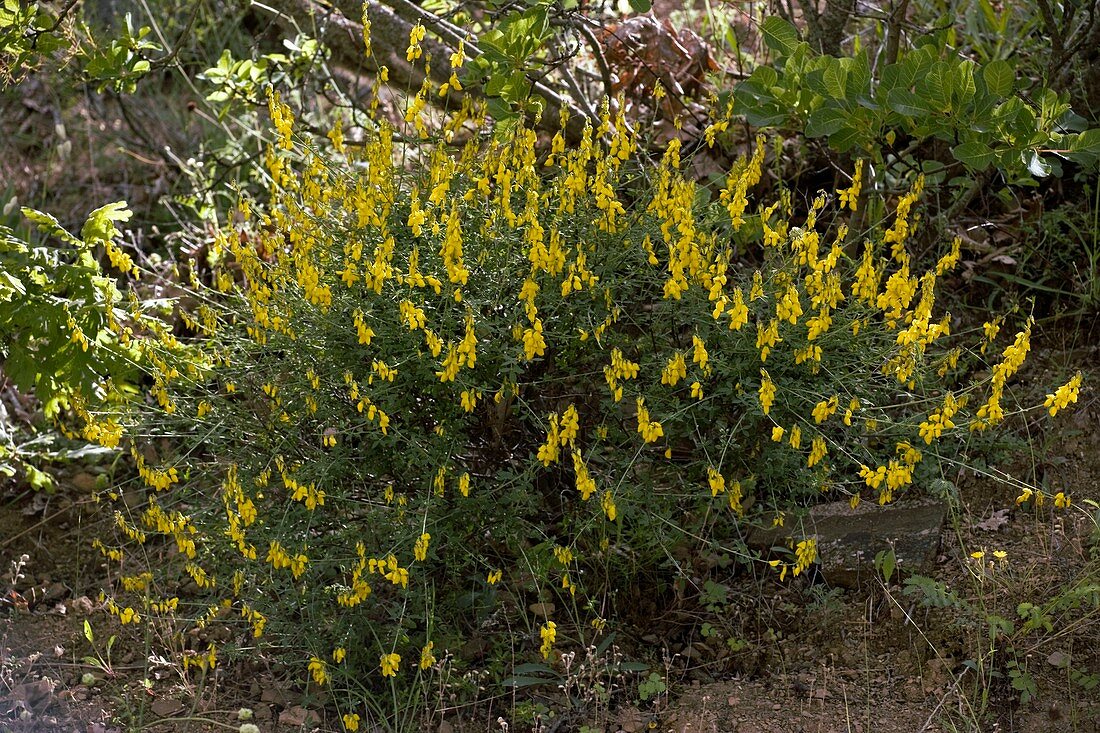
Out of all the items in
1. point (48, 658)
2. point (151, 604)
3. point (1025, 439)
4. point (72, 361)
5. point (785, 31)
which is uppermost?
point (785, 31)

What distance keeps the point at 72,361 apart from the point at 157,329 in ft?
0.81

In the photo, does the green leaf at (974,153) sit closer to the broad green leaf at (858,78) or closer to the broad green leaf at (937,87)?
the broad green leaf at (937,87)

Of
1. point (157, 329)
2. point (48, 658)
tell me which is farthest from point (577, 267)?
point (48, 658)

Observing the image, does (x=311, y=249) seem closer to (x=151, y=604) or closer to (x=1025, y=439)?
(x=151, y=604)

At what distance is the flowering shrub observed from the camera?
2604 mm

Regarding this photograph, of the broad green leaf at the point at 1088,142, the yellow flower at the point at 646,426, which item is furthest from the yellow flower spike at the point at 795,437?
the broad green leaf at the point at 1088,142

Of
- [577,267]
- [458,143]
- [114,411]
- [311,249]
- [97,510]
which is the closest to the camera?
[577,267]

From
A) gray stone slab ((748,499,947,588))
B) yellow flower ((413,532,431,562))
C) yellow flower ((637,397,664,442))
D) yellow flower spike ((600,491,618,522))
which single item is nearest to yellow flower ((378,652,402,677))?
yellow flower ((413,532,431,562))

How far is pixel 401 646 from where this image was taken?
279cm

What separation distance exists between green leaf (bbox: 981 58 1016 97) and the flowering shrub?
1.26 ft

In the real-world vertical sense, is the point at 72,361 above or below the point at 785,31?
below

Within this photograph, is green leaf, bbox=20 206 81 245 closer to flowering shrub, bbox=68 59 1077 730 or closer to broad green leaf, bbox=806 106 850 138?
flowering shrub, bbox=68 59 1077 730

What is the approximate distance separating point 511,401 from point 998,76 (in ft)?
4.69

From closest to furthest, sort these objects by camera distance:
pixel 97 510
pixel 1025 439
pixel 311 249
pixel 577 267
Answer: pixel 577 267 < pixel 311 249 < pixel 1025 439 < pixel 97 510
